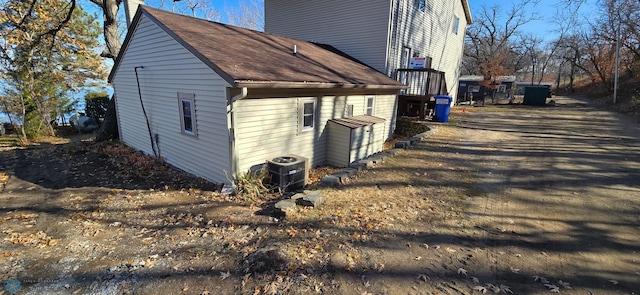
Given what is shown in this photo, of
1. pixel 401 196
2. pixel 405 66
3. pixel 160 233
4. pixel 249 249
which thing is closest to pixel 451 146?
pixel 401 196

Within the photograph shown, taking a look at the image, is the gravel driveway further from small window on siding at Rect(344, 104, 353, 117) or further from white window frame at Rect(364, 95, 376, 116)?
small window on siding at Rect(344, 104, 353, 117)

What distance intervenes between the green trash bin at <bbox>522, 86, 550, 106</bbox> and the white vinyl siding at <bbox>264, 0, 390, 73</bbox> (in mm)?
21984

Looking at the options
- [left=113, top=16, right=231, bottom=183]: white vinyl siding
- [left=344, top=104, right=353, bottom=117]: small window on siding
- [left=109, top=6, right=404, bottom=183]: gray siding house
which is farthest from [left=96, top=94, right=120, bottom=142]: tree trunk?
[left=344, top=104, right=353, bottom=117]: small window on siding

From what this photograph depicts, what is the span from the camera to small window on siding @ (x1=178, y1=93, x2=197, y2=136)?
738 centimetres

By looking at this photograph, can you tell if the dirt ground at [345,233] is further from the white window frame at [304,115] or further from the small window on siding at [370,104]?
the small window on siding at [370,104]

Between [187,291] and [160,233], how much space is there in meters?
1.87

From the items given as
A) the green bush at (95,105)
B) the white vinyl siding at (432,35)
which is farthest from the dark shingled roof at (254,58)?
the green bush at (95,105)

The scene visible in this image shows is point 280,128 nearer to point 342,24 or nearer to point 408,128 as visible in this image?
point 408,128

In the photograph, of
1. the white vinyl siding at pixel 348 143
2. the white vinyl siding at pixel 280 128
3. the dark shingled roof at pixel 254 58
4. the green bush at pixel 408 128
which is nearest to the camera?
the dark shingled roof at pixel 254 58

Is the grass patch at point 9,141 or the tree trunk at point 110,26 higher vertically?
the tree trunk at point 110,26

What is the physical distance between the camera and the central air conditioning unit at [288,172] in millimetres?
6848

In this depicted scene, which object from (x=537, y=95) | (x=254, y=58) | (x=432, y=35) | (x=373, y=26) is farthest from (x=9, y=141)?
(x=537, y=95)

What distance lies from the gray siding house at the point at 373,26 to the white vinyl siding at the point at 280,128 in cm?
479

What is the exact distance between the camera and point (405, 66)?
1540 cm
